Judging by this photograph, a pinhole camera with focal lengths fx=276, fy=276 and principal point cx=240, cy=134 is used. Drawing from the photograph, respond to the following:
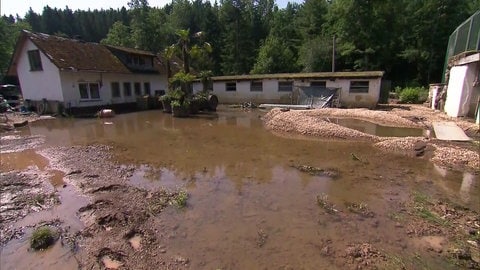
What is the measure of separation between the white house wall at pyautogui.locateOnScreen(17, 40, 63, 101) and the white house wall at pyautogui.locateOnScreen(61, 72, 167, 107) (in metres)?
0.58

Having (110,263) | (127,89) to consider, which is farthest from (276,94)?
(110,263)

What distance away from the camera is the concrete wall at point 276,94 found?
20578 mm

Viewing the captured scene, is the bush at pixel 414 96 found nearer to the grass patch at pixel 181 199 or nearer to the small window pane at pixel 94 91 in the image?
the grass patch at pixel 181 199

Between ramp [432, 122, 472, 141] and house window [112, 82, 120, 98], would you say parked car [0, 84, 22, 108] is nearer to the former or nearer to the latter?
house window [112, 82, 120, 98]

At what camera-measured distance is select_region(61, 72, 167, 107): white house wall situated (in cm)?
1956

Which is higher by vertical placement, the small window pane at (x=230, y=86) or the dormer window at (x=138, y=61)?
the dormer window at (x=138, y=61)

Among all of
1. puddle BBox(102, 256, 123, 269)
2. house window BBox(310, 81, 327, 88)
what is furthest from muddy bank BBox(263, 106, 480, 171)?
puddle BBox(102, 256, 123, 269)

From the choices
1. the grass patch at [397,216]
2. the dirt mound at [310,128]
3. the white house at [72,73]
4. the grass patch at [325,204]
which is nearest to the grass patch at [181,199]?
the grass patch at [325,204]

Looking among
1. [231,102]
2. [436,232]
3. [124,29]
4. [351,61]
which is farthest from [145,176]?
[124,29]

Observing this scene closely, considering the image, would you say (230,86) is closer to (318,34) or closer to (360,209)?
(318,34)

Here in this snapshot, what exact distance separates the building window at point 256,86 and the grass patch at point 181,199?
1994cm

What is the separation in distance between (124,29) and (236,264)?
45753mm

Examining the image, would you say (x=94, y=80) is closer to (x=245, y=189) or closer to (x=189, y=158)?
(x=189, y=158)

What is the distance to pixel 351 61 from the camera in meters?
35.5
